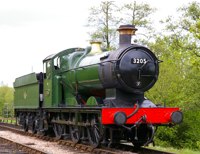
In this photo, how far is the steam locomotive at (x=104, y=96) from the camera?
10859mm

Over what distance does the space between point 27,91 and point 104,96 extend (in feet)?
20.9

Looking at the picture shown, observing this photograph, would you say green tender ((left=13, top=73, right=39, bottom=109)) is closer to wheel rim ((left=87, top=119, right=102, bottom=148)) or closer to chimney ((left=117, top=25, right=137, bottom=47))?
wheel rim ((left=87, top=119, right=102, bottom=148))

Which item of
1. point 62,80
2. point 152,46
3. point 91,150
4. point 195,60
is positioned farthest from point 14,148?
point 152,46

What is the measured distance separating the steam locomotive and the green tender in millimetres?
1200

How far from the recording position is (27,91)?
18016 millimetres

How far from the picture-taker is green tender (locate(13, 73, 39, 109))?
54.3 feet

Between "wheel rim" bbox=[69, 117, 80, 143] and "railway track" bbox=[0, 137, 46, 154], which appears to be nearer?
"railway track" bbox=[0, 137, 46, 154]

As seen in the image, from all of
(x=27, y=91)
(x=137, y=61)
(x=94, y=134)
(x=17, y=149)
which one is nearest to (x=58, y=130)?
(x=17, y=149)

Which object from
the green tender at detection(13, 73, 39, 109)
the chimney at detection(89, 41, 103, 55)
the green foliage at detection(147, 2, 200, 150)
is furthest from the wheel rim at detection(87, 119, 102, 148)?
the green foliage at detection(147, 2, 200, 150)

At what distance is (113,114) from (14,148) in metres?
3.58

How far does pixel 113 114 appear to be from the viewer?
1038 cm

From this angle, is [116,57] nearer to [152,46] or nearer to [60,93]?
[60,93]

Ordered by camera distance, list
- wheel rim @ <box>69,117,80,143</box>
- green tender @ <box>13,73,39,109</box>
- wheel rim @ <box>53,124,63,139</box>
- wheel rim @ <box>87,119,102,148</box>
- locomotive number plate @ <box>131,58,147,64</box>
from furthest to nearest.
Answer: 1. green tender @ <box>13,73,39,109</box>
2. wheel rim @ <box>53,124,63,139</box>
3. wheel rim @ <box>69,117,80,143</box>
4. wheel rim @ <box>87,119,102,148</box>
5. locomotive number plate @ <box>131,58,147,64</box>

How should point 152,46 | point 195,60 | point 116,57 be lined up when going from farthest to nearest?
point 152,46 → point 195,60 → point 116,57
